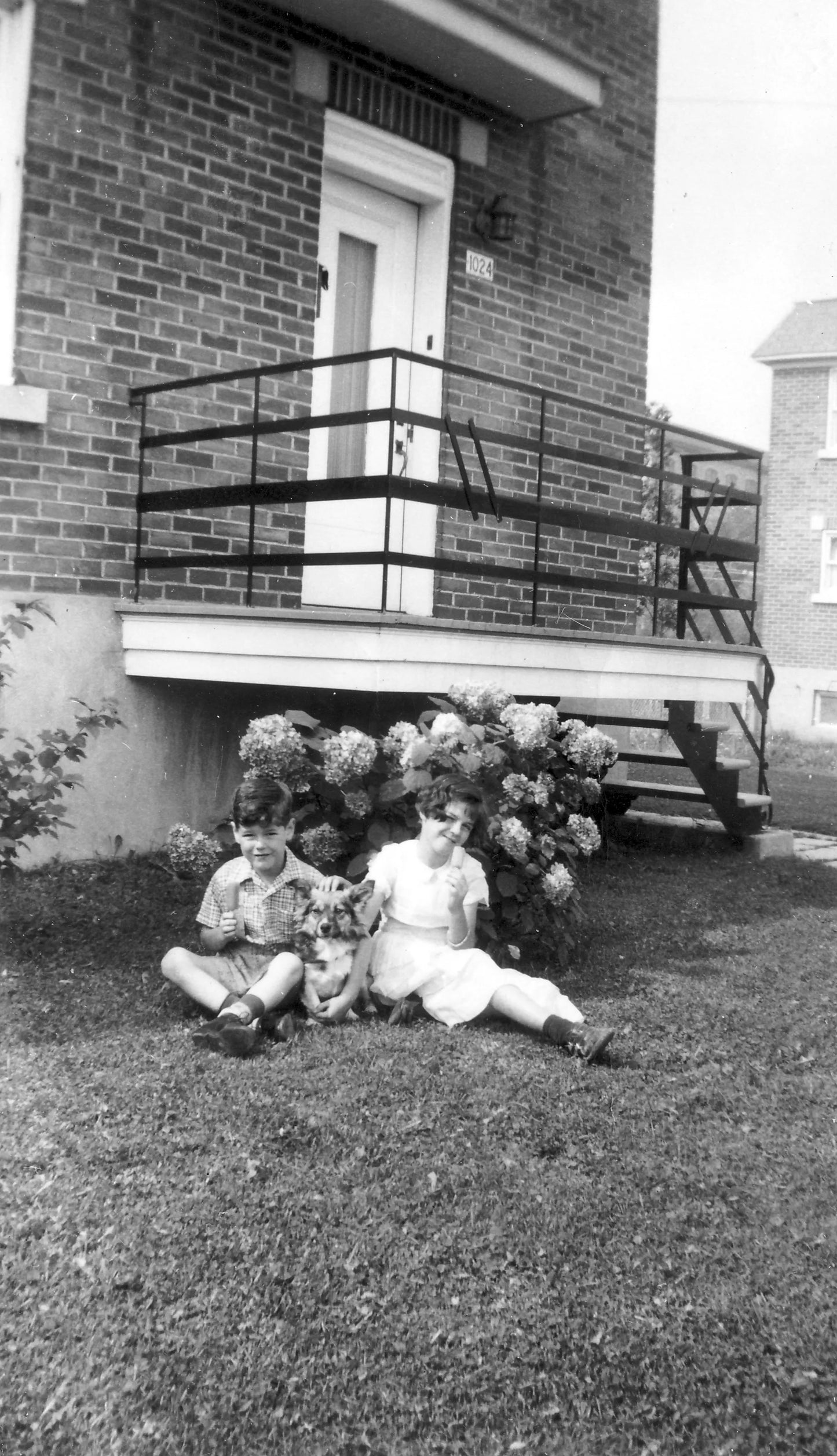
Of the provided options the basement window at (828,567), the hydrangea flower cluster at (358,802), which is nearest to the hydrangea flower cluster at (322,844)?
the hydrangea flower cluster at (358,802)

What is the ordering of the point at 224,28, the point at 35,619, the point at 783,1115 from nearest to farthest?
the point at 783,1115 → the point at 35,619 → the point at 224,28

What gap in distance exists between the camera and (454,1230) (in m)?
3.10

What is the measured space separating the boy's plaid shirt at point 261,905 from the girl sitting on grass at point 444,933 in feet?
0.90

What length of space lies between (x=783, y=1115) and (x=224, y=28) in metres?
5.42

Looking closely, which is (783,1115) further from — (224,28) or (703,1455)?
(224,28)

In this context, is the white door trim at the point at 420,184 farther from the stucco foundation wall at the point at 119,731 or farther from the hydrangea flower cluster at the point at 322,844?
the hydrangea flower cluster at the point at 322,844

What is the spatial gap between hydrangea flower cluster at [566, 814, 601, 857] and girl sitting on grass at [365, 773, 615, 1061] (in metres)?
0.73

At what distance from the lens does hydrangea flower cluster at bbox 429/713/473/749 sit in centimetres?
521

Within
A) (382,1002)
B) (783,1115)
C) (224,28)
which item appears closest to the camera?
(783,1115)

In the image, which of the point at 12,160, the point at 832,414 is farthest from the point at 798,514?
the point at 12,160

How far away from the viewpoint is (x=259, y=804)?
4504 mm

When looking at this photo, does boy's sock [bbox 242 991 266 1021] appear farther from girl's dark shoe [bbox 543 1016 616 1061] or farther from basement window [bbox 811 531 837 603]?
basement window [bbox 811 531 837 603]

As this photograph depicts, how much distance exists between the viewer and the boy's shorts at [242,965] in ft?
14.8

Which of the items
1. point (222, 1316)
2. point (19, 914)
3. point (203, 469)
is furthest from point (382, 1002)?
point (203, 469)
